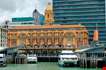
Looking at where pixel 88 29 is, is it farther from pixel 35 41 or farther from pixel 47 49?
pixel 47 49

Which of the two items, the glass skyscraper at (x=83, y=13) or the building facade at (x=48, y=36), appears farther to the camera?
the glass skyscraper at (x=83, y=13)

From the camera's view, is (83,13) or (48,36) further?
(83,13)

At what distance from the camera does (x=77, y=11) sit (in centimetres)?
17038

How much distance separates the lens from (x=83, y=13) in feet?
557

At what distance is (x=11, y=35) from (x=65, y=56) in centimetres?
7635

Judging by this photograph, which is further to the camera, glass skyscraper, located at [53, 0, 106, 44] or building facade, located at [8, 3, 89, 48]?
glass skyscraper, located at [53, 0, 106, 44]

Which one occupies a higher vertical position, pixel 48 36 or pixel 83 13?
pixel 83 13

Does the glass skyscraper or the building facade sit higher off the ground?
the glass skyscraper

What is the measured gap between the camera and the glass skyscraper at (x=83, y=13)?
A: 167500 millimetres

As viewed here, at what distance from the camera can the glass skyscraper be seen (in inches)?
6594

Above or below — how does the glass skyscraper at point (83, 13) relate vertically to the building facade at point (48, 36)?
above

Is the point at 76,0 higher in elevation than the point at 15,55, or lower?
higher

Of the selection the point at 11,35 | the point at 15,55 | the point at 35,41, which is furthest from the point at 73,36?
the point at 15,55

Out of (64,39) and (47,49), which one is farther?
(64,39)
